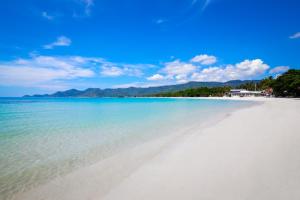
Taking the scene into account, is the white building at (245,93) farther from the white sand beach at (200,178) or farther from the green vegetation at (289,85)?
the white sand beach at (200,178)

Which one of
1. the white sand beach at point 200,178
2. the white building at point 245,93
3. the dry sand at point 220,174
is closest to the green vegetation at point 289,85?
the white building at point 245,93

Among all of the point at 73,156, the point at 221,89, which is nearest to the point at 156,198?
the point at 73,156

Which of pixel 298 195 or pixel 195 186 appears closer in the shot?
pixel 298 195

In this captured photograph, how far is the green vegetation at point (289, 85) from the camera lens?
54250mm

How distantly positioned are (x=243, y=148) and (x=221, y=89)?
422ft

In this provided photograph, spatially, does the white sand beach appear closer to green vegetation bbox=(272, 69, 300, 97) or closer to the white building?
green vegetation bbox=(272, 69, 300, 97)

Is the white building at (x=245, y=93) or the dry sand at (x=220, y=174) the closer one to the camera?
the dry sand at (x=220, y=174)

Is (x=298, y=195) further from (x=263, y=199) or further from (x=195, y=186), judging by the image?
(x=195, y=186)

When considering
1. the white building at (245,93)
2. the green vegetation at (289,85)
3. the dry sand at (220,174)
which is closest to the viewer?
the dry sand at (220,174)

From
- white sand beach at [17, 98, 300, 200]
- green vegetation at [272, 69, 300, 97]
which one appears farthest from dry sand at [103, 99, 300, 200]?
green vegetation at [272, 69, 300, 97]

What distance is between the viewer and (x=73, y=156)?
20.8ft

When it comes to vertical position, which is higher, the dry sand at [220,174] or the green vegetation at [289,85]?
the green vegetation at [289,85]

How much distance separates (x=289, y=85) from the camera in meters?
57.0

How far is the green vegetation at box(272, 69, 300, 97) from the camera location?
54250mm
